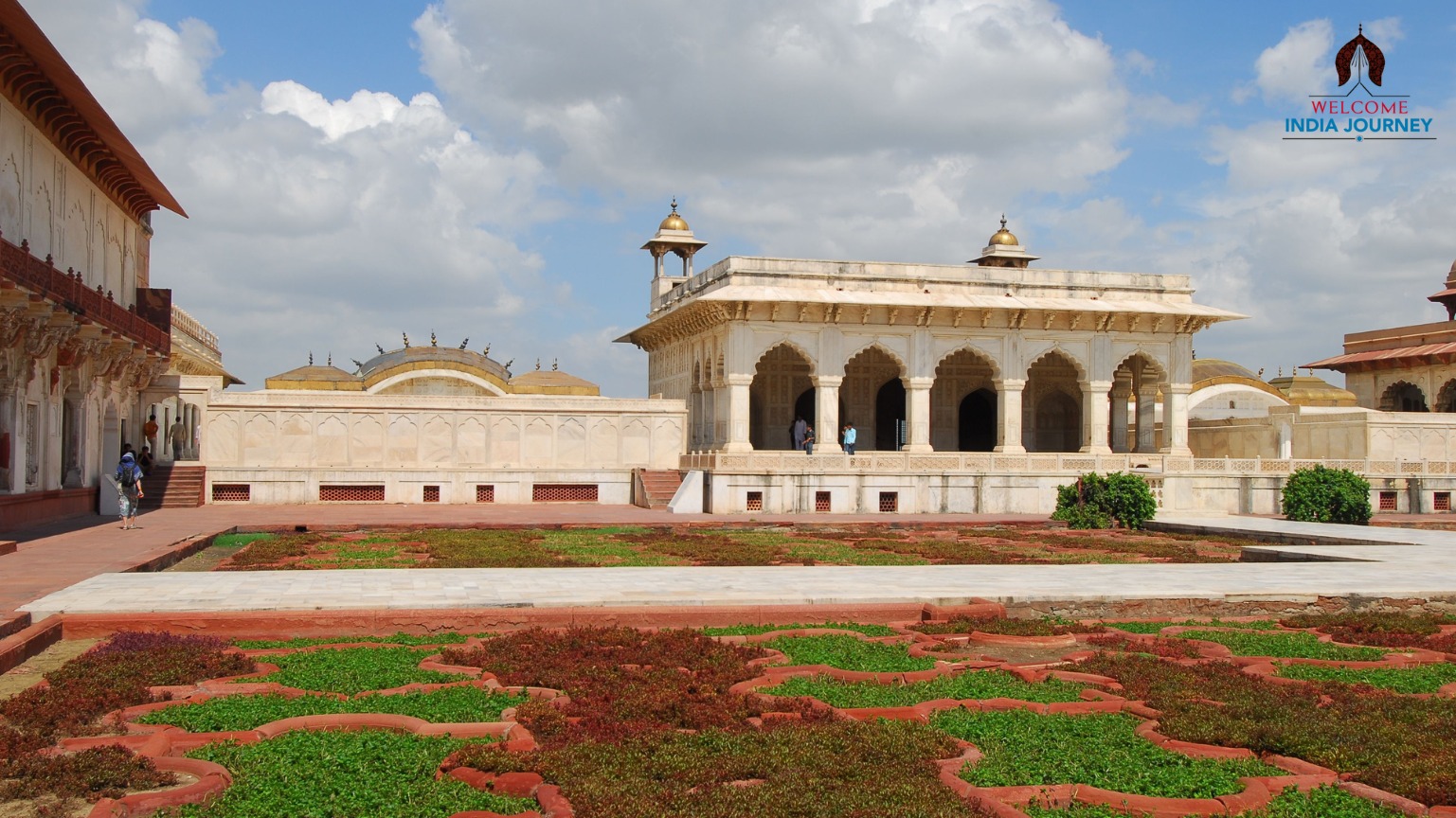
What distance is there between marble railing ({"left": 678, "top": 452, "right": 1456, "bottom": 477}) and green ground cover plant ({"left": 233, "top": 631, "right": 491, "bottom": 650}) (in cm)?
1686

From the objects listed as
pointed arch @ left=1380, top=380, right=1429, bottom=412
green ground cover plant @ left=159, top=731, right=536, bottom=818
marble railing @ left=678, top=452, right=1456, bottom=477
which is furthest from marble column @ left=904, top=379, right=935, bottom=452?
green ground cover plant @ left=159, top=731, right=536, bottom=818

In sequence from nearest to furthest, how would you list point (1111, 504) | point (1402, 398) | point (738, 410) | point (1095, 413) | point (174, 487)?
point (1111, 504), point (174, 487), point (738, 410), point (1095, 413), point (1402, 398)

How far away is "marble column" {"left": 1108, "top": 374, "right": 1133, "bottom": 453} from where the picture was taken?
114 feet

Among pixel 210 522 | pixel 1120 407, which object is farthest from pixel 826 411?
pixel 210 522

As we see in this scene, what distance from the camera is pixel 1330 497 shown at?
20859 millimetres

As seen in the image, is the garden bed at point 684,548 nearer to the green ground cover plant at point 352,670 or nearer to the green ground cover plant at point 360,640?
the green ground cover plant at point 360,640

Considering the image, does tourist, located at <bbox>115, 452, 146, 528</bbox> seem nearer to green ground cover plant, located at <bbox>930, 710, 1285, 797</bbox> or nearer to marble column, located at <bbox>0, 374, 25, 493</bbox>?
marble column, located at <bbox>0, 374, 25, 493</bbox>

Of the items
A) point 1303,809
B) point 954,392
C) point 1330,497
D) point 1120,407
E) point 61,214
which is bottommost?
point 1303,809

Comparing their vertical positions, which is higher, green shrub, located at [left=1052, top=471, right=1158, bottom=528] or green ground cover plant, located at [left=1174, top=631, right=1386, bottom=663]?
green shrub, located at [left=1052, top=471, right=1158, bottom=528]

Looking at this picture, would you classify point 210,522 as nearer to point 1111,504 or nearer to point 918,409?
point 1111,504

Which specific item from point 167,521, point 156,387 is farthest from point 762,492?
point 156,387

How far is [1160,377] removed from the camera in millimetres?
32062

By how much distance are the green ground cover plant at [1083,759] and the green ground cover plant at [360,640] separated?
3552 mm

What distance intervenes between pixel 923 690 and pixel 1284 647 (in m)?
3.02
